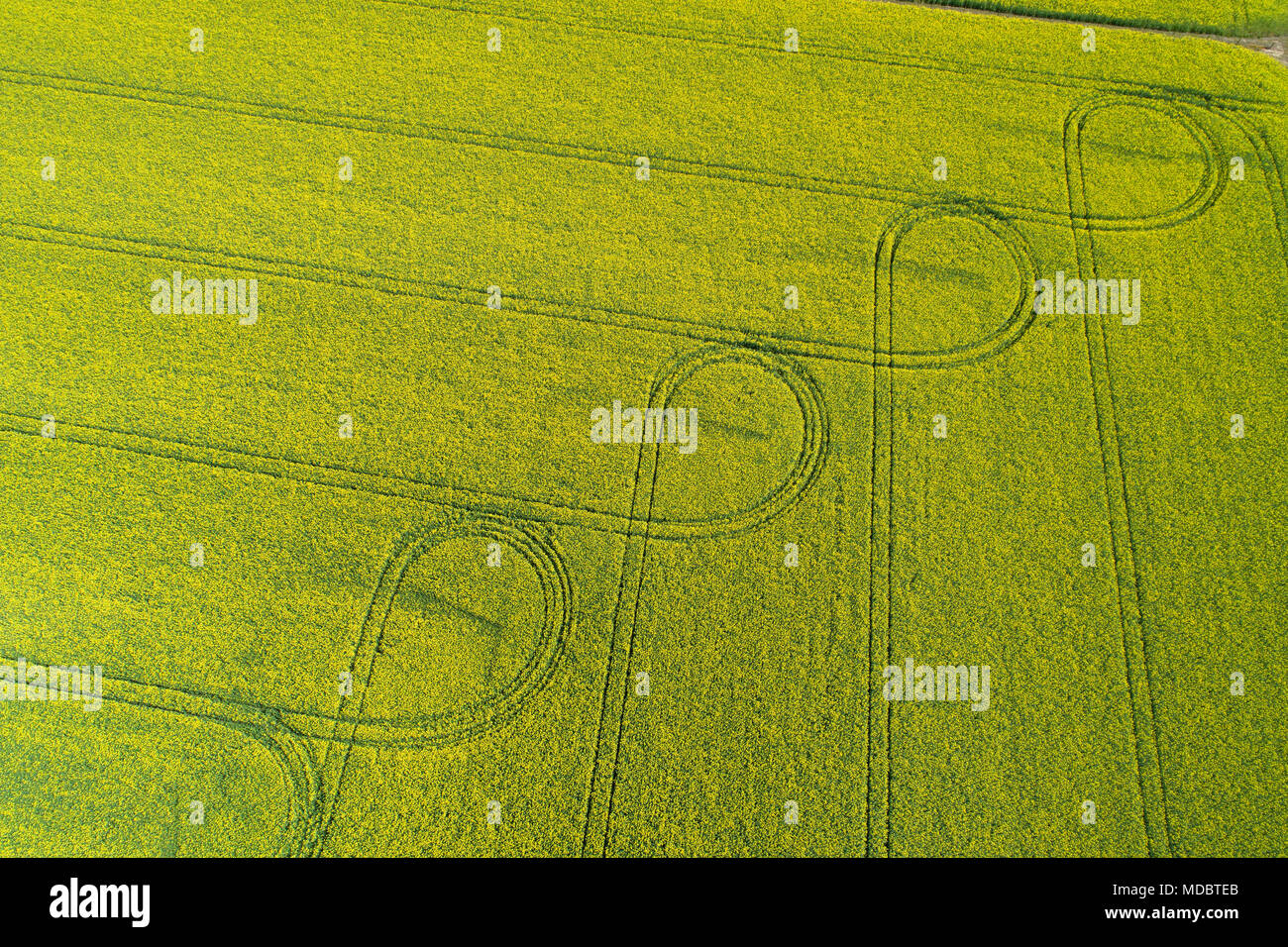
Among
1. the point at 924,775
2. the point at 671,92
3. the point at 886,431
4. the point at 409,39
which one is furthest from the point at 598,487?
the point at 409,39

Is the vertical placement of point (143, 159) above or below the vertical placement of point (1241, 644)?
above

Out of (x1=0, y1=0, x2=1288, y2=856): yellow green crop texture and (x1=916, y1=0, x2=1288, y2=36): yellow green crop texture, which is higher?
(x1=916, y1=0, x2=1288, y2=36): yellow green crop texture

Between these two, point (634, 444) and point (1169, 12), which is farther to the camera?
point (1169, 12)

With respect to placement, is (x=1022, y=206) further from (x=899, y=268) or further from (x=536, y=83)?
(x=536, y=83)

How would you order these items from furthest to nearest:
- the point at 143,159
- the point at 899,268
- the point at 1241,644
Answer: the point at 143,159
the point at 899,268
the point at 1241,644

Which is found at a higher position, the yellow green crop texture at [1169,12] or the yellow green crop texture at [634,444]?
the yellow green crop texture at [1169,12]

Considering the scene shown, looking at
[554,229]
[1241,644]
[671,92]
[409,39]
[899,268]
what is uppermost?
[409,39]

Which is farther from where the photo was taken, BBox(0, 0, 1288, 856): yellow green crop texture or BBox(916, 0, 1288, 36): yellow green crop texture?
BBox(916, 0, 1288, 36): yellow green crop texture

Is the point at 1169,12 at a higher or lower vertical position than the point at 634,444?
higher
